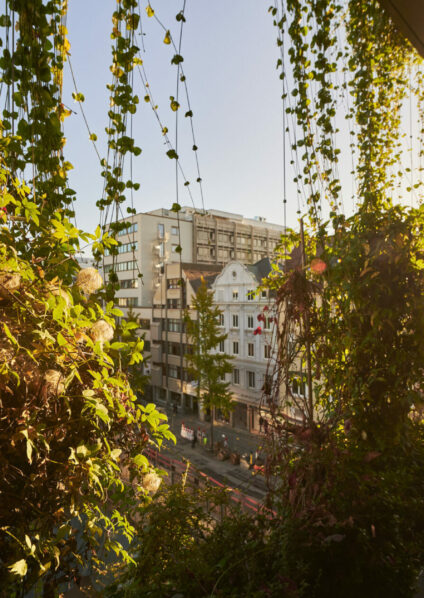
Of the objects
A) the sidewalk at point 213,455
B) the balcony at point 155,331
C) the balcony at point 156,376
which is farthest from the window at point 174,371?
the sidewalk at point 213,455

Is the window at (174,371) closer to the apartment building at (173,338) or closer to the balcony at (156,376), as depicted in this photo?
the apartment building at (173,338)

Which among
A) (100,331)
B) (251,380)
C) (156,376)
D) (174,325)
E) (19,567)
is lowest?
(156,376)

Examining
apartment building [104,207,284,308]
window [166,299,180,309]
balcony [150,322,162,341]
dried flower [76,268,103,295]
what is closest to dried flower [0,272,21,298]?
dried flower [76,268,103,295]

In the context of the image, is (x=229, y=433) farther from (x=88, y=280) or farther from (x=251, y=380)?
(x=88, y=280)

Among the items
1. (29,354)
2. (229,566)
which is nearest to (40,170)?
(29,354)

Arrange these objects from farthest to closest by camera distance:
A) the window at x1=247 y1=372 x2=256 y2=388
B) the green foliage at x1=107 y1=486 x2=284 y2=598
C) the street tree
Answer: the window at x1=247 y1=372 x2=256 y2=388
the street tree
the green foliage at x1=107 y1=486 x2=284 y2=598

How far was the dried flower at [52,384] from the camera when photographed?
707 millimetres

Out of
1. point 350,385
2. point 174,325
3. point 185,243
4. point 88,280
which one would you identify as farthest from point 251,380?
point 88,280

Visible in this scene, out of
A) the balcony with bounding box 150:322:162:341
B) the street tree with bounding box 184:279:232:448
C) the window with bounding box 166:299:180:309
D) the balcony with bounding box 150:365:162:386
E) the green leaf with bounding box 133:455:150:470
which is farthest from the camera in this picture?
the balcony with bounding box 150:322:162:341

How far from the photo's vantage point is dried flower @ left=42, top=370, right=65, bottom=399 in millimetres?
707

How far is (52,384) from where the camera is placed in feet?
Result: 2.37

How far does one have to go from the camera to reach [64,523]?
2.58 feet

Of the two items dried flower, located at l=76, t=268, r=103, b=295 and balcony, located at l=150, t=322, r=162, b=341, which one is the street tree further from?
dried flower, located at l=76, t=268, r=103, b=295

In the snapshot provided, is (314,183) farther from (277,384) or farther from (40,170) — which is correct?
(40,170)
